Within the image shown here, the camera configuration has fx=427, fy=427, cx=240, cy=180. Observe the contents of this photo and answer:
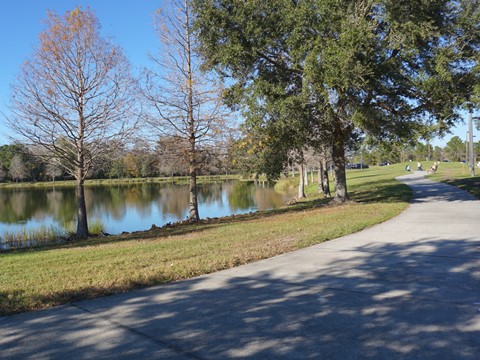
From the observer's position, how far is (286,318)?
4641 millimetres

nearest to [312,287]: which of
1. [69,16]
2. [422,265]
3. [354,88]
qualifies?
[422,265]

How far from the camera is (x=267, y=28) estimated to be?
15109mm

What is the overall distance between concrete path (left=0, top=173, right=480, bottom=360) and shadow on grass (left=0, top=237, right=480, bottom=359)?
0.01m

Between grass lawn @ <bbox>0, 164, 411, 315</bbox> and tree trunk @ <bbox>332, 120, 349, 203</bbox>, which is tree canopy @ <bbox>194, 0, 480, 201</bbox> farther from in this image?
grass lawn @ <bbox>0, 164, 411, 315</bbox>

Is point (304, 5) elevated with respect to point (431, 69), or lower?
elevated

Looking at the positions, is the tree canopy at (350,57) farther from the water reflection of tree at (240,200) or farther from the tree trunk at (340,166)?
the water reflection of tree at (240,200)

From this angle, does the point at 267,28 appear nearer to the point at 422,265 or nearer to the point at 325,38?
the point at 325,38

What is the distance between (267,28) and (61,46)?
27.2 feet

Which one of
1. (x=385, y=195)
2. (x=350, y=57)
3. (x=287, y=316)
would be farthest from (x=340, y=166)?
(x=287, y=316)

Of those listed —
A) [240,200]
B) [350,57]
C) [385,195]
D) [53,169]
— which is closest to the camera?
[350,57]

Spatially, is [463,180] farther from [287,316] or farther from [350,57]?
[287,316]

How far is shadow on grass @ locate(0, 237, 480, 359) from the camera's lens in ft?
12.7

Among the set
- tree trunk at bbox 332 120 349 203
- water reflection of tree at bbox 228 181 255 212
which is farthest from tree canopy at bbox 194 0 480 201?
water reflection of tree at bbox 228 181 255 212

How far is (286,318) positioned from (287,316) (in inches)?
2.6
